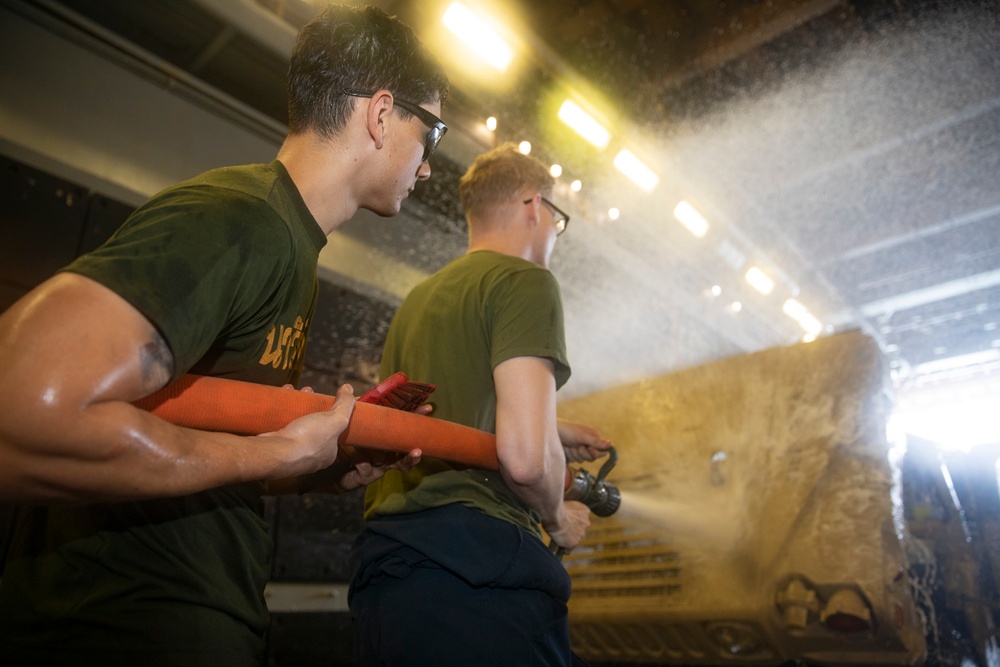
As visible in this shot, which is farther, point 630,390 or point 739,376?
point 630,390

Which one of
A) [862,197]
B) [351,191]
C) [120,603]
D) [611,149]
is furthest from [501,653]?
[862,197]

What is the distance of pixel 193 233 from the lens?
0.92 metres

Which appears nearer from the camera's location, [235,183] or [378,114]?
[235,183]

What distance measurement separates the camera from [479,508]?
1574 mm

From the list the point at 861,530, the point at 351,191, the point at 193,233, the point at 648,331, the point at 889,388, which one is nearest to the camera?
the point at 193,233

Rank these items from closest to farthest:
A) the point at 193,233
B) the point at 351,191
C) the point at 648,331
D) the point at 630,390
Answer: the point at 193,233 < the point at 351,191 < the point at 630,390 < the point at 648,331

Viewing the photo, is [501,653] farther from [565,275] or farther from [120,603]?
[565,275]

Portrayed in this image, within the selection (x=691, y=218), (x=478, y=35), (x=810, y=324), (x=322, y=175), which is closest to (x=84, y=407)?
(x=322, y=175)

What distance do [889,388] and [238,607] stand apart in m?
2.73

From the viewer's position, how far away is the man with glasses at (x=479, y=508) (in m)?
1.45

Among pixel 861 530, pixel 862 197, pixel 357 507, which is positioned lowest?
pixel 861 530

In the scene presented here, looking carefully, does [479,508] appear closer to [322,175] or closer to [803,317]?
[322,175]

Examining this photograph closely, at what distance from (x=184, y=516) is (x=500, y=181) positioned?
5.20 feet

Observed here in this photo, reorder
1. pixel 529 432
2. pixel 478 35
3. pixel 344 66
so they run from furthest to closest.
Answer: pixel 478 35
pixel 529 432
pixel 344 66
